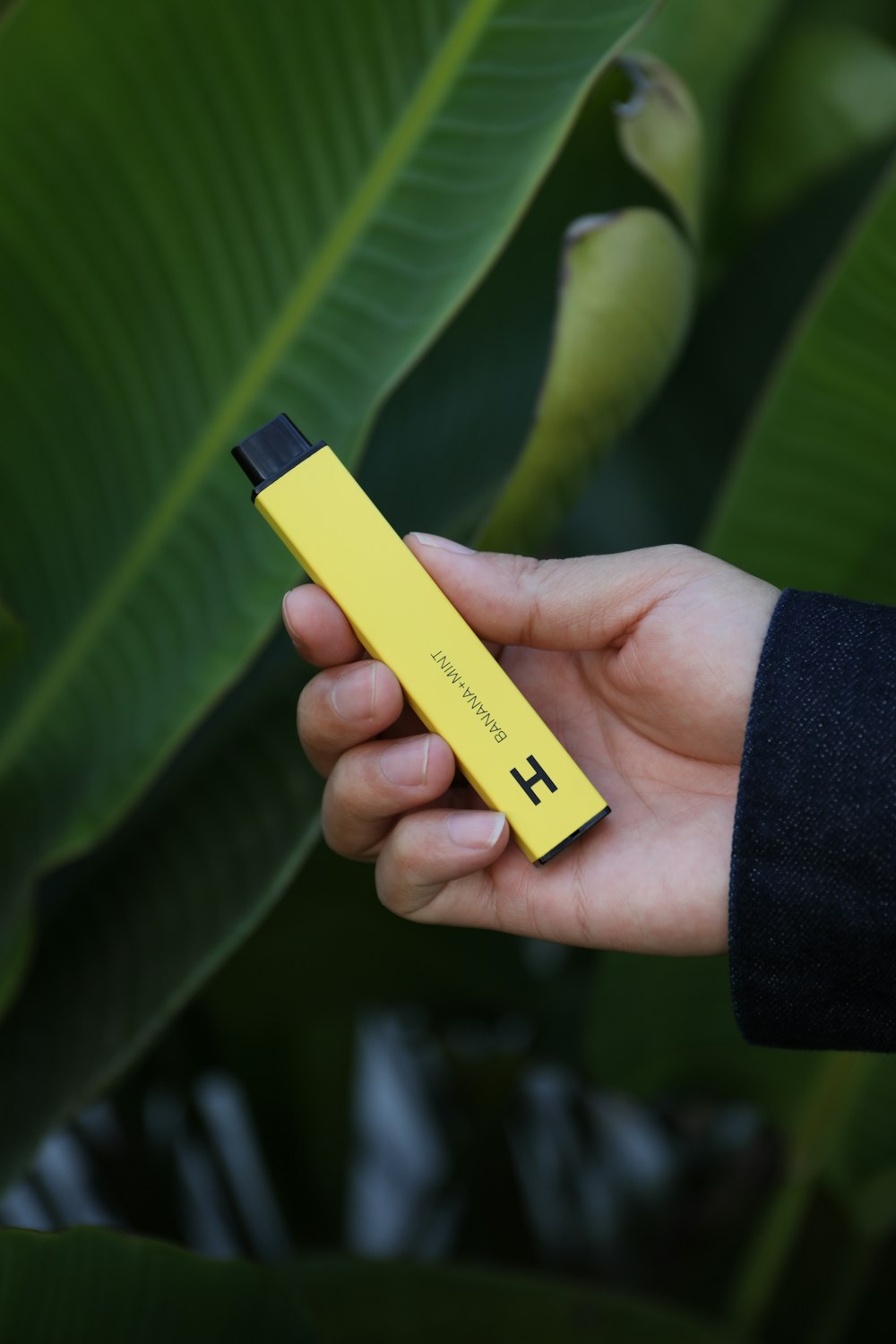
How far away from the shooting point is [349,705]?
504mm

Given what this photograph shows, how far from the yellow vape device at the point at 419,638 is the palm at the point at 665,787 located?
0.14 feet

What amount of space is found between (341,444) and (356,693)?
186 millimetres

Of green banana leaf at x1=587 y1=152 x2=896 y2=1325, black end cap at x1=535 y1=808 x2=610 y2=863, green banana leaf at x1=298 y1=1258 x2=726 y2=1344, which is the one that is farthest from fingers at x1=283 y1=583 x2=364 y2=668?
green banana leaf at x1=298 y1=1258 x2=726 y2=1344

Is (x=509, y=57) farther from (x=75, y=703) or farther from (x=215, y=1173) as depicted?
(x=215, y=1173)

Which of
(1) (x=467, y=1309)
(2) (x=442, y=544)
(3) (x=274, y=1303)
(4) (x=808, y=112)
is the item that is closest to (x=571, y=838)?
(2) (x=442, y=544)

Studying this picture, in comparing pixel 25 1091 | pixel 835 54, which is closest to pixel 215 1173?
pixel 25 1091

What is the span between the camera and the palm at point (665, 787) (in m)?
0.54

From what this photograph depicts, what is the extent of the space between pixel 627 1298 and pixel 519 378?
56 centimetres

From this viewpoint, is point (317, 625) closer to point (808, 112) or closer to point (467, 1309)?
point (467, 1309)

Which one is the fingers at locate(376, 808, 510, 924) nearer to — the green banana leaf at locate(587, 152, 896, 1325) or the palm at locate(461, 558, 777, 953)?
the palm at locate(461, 558, 777, 953)

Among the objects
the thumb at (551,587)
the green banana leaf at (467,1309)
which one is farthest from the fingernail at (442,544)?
the green banana leaf at (467,1309)

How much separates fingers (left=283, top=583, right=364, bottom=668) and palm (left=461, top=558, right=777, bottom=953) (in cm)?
14

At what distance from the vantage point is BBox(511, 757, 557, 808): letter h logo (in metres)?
0.52

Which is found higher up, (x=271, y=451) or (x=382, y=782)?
(x=271, y=451)
